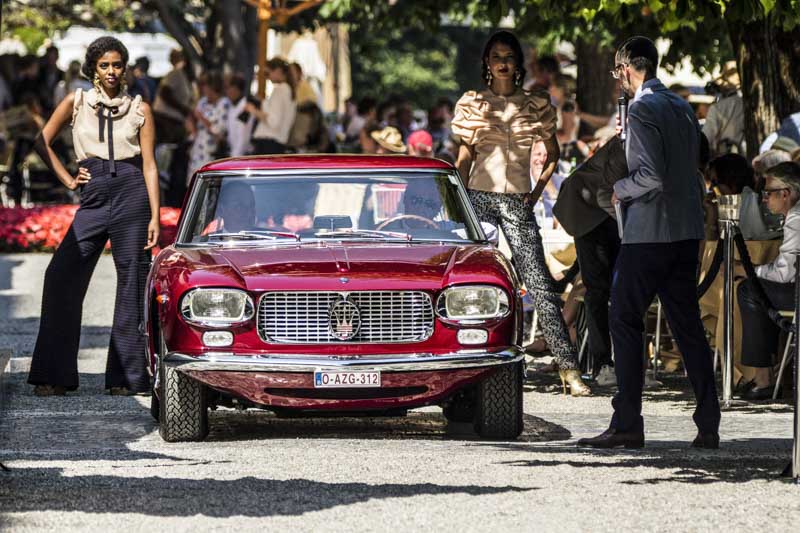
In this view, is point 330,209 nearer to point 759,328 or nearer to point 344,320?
point 344,320

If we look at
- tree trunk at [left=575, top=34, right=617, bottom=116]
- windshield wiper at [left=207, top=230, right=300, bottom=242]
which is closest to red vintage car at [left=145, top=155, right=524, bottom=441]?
windshield wiper at [left=207, top=230, right=300, bottom=242]

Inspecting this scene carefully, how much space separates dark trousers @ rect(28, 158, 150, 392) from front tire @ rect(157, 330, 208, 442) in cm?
195

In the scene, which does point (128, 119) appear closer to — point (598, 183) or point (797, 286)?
point (598, 183)

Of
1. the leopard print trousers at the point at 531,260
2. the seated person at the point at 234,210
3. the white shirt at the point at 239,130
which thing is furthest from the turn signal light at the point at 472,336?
the white shirt at the point at 239,130

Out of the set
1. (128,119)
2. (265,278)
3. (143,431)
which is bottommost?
(143,431)

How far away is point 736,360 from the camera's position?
36.7 feet

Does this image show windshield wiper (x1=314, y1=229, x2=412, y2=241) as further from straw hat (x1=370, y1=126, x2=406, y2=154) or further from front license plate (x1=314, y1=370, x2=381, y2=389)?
straw hat (x1=370, y1=126, x2=406, y2=154)

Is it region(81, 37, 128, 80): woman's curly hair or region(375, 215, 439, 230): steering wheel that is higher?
region(81, 37, 128, 80): woman's curly hair

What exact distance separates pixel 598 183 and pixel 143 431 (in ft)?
11.2

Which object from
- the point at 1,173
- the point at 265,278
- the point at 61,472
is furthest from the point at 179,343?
the point at 1,173

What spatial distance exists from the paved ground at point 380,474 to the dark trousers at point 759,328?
1.06 feet

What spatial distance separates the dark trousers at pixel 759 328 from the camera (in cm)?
1075

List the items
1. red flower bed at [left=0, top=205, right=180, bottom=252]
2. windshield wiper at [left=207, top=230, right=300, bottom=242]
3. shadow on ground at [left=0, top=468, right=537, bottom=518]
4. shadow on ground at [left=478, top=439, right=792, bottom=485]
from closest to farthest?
1. shadow on ground at [left=0, top=468, right=537, bottom=518]
2. shadow on ground at [left=478, top=439, right=792, bottom=485]
3. windshield wiper at [left=207, top=230, right=300, bottom=242]
4. red flower bed at [left=0, top=205, right=180, bottom=252]

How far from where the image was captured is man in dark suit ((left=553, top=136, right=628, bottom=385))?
11.3 m
